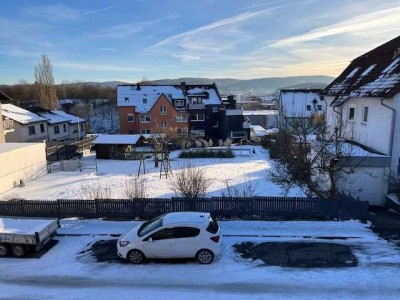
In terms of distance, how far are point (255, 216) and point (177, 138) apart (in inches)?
1055

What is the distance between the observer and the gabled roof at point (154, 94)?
174ft

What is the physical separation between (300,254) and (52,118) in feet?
157

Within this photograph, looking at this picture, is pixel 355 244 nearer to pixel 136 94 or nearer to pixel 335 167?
pixel 335 167

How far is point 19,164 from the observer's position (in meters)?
25.1

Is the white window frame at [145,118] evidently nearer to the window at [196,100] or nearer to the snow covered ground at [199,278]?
the window at [196,100]

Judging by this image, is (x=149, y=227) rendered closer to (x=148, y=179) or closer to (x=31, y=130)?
(x=148, y=179)

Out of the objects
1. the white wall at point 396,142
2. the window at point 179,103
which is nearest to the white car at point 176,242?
the white wall at point 396,142

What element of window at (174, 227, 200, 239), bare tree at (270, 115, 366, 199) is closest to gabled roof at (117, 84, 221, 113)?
bare tree at (270, 115, 366, 199)

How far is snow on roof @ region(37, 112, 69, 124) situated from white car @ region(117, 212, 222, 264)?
43.1 metres

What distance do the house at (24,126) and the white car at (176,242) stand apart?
36.7m

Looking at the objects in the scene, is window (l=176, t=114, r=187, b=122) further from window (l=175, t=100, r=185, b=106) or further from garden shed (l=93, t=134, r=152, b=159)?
garden shed (l=93, t=134, r=152, b=159)

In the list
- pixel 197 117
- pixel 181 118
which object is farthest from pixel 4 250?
pixel 197 117

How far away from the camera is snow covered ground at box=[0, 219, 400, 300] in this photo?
10.1 meters

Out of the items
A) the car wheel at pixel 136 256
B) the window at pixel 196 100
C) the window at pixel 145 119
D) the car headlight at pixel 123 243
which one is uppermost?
the window at pixel 196 100
